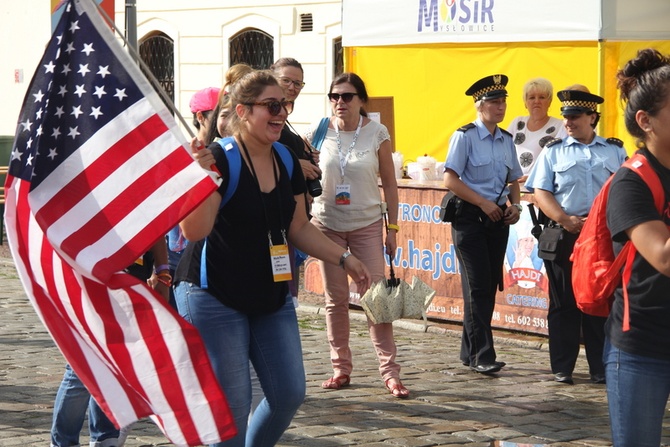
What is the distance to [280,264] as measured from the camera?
500cm

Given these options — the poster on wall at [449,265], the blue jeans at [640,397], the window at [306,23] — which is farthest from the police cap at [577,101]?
the window at [306,23]

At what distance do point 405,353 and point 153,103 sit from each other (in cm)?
537

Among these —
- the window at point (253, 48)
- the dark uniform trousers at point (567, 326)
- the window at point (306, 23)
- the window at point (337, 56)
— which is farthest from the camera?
the window at point (253, 48)

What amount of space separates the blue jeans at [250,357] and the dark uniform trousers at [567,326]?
3.89 m

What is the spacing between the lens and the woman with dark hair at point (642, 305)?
406 centimetres

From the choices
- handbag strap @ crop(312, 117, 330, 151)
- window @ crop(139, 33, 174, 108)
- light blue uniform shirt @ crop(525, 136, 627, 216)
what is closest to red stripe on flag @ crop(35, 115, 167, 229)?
handbag strap @ crop(312, 117, 330, 151)

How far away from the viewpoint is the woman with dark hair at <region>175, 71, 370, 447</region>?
16.3 feet

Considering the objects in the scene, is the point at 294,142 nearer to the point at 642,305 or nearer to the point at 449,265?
the point at 642,305

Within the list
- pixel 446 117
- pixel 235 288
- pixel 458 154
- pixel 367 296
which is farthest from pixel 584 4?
pixel 235 288

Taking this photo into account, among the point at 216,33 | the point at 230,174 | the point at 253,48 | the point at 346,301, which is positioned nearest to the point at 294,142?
the point at 346,301

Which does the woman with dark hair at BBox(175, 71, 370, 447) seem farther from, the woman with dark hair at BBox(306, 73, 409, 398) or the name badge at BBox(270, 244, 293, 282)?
the woman with dark hair at BBox(306, 73, 409, 398)

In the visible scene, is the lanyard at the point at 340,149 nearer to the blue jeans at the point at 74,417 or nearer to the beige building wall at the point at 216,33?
the blue jeans at the point at 74,417

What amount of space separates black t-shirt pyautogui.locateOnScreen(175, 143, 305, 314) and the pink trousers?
10.3 feet

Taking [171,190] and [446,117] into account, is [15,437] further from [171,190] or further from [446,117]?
[446,117]
